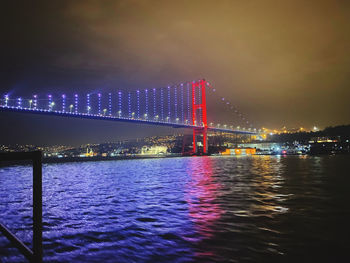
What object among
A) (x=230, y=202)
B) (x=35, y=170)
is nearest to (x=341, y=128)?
(x=230, y=202)

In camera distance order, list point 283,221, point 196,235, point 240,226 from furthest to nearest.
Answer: point 283,221, point 240,226, point 196,235

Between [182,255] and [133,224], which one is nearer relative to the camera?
[182,255]

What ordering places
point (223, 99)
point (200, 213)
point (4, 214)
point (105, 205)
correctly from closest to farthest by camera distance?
1. point (200, 213)
2. point (4, 214)
3. point (105, 205)
4. point (223, 99)

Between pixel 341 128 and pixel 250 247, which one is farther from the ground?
pixel 341 128

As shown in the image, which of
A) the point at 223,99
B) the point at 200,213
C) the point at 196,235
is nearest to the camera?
the point at 196,235

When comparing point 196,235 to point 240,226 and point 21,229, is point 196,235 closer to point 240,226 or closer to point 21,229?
point 240,226

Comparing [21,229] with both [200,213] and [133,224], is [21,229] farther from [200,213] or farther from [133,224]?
[200,213]

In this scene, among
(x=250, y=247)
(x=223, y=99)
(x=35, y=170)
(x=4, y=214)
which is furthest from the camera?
(x=223, y=99)

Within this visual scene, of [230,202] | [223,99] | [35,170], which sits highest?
[223,99]

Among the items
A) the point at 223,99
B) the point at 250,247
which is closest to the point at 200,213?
the point at 250,247
